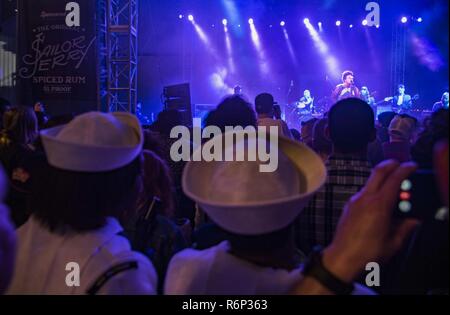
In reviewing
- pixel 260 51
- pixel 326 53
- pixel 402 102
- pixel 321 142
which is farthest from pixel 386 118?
pixel 260 51

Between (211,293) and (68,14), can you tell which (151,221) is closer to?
(211,293)

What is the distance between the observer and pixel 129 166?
1213 millimetres

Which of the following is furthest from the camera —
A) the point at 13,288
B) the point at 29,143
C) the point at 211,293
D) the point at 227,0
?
the point at 227,0

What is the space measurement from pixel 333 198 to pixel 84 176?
1133mm

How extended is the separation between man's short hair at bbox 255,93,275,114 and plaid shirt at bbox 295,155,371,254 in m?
2.06

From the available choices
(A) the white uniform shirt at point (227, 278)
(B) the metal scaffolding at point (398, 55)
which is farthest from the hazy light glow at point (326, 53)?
(A) the white uniform shirt at point (227, 278)

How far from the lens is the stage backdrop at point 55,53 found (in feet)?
17.8

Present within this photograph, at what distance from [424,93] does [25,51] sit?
33.8 ft

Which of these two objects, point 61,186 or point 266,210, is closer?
point 266,210

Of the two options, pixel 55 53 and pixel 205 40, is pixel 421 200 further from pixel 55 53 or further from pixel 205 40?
pixel 205 40

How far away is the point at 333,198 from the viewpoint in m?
1.86

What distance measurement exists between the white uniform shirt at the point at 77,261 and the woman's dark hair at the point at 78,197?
1.1 inches

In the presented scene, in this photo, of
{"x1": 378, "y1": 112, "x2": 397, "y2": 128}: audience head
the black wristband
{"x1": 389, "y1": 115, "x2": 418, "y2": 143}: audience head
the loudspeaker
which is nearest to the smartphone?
the black wristband

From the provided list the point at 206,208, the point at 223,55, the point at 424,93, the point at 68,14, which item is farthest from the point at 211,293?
the point at 223,55
